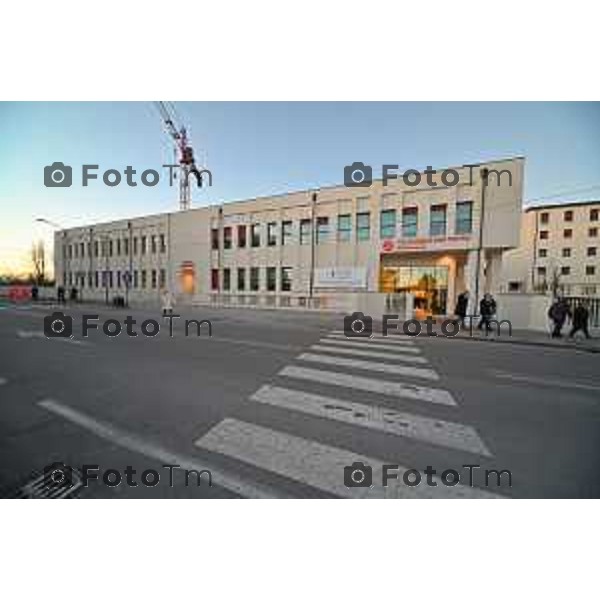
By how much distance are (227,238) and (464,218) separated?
697 inches

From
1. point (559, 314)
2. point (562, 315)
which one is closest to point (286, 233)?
point (559, 314)

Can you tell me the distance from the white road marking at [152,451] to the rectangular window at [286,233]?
67.4ft

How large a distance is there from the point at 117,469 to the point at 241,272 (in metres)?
24.1

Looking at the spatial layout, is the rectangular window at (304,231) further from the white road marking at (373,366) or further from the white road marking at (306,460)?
the white road marking at (306,460)

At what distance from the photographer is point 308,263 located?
23.5 metres

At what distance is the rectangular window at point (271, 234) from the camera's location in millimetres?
25078

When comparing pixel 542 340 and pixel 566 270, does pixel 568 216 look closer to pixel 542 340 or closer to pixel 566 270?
pixel 566 270

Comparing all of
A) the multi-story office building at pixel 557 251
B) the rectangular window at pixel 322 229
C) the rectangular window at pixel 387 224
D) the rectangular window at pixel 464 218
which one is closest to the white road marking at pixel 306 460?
the rectangular window at pixel 464 218

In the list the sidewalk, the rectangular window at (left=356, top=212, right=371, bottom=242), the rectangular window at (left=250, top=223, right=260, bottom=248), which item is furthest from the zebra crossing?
the rectangular window at (left=250, top=223, right=260, bottom=248)

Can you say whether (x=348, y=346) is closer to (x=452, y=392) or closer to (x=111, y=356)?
(x=452, y=392)

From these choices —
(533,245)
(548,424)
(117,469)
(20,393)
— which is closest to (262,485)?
(117,469)

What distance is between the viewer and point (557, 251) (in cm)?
5312

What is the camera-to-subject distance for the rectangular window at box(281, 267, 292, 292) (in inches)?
956

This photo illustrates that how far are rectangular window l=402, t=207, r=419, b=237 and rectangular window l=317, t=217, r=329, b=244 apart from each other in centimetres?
525
